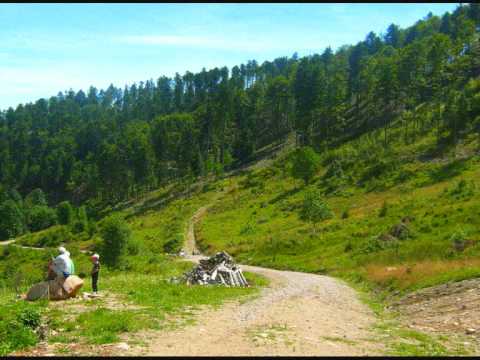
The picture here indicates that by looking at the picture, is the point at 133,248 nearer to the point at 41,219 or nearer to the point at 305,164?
the point at 305,164

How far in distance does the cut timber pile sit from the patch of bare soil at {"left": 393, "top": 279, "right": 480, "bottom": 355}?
1240cm

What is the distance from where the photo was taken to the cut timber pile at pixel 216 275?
3322cm

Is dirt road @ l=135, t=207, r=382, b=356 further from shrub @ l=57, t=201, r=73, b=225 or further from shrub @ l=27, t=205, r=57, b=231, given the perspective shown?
shrub @ l=27, t=205, r=57, b=231

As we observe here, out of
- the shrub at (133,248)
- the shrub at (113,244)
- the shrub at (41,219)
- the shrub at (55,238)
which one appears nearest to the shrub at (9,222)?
the shrub at (41,219)

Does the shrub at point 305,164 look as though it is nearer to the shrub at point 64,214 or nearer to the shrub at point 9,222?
the shrub at point 64,214

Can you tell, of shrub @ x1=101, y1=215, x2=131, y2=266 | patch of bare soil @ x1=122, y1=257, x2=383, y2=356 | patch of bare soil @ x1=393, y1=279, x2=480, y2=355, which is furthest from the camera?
shrub @ x1=101, y1=215, x2=131, y2=266

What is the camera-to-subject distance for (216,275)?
1348 inches

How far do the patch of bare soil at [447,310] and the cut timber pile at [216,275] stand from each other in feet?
40.7

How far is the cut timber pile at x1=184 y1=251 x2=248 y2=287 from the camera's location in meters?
33.2

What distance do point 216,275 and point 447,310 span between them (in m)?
17.8

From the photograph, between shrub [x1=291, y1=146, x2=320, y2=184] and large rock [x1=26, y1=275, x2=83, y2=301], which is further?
shrub [x1=291, y1=146, x2=320, y2=184]

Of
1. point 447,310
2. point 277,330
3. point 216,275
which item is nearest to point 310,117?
point 216,275

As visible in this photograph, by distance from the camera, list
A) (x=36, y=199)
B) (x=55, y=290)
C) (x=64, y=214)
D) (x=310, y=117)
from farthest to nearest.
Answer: (x=36, y=199) < (x=64, y=214) < (x=310, y=117) < (x=55, y=290)

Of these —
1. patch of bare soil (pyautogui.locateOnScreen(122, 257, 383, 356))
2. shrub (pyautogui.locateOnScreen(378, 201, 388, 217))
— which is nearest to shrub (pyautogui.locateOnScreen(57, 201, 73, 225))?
shrub (pyautogui.locateOnScreen(378, 201, 388, 217))
